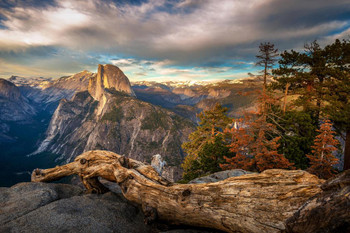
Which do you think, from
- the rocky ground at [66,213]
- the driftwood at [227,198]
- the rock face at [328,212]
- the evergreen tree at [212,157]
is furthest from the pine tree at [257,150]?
the rock face at [328,212]

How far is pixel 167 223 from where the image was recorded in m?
8.49

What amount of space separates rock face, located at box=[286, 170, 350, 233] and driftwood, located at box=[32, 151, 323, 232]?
3.21 feet

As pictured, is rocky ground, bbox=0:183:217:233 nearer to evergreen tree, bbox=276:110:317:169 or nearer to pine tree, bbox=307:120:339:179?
pine tree, bbox=307:120:339:179

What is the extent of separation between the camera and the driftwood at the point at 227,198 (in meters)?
5.91

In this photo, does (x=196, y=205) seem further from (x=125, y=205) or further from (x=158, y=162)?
(x=158, y=162)

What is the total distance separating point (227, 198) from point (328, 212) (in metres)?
3.49

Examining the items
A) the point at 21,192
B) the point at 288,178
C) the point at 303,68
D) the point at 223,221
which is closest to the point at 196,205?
the point at 223,221

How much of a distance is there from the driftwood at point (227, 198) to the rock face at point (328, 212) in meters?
0.98

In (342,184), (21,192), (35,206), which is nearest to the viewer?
(342,184)

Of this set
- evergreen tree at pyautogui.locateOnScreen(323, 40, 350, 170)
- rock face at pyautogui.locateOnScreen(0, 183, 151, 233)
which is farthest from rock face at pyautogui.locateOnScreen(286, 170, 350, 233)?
evergreen tree at pyautogui.locateOnScreen(323, 40, 350, 170)

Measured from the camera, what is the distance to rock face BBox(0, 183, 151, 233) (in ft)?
26.5

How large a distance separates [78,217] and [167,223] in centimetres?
465

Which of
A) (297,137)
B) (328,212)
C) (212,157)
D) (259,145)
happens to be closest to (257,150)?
(259,145)

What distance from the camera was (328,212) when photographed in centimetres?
414
